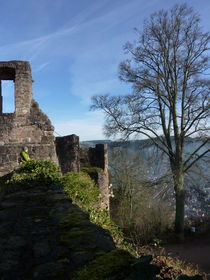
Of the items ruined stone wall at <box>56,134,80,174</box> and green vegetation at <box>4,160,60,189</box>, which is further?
Result: ruined stone wall at <box>56,134,80,174</box>

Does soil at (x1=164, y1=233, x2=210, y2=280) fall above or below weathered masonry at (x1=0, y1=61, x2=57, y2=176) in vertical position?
below

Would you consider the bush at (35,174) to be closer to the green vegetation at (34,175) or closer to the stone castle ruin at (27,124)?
the green vegetation at (34,175)

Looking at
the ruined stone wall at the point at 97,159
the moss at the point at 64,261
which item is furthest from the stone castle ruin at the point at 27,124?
the moss at the point at 64,261

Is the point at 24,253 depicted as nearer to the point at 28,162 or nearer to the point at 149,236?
the point at 28,162

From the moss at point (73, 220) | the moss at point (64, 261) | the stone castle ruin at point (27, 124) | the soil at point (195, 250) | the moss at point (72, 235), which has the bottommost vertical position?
the soil at point (195, 250)

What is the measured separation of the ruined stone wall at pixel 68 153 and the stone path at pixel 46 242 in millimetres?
8050

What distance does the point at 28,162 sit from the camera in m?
6.89

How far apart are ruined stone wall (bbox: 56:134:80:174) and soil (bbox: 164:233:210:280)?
5.25 meters

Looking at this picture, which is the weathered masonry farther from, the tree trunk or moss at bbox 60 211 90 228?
moss at bbox 60 211 90 228

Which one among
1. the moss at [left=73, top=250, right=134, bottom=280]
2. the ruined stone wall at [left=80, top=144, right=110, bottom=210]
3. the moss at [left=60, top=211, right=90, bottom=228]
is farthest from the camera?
the ruined stone wall at [left=80, top=144, right=110, bottom=210]

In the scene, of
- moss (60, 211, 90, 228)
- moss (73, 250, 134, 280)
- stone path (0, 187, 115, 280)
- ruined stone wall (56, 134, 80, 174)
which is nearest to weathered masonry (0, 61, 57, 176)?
ruined stone wall (56, 134, 80, 174)

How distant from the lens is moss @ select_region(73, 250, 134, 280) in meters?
1.60

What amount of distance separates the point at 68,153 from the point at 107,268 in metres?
10.1

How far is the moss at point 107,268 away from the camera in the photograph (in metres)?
1.60
